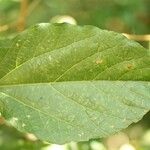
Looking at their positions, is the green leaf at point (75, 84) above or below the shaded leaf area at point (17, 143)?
above

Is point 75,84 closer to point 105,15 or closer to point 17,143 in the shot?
point 17,143

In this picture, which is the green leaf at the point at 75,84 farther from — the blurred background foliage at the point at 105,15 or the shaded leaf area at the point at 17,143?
the blurred background foliage at the point at 105,15

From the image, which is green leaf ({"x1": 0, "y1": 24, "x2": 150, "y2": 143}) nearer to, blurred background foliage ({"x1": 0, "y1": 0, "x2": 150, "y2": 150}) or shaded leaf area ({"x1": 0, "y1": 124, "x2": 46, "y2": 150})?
shaded leaf area ({"x1": 0, "y1": 124, "x2": 46, "y2": 150})

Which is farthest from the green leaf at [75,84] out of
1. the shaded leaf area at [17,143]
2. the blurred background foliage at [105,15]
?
the blurred background foliage at [105,15]

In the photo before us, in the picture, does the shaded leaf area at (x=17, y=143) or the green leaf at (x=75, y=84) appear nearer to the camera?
the green leaf at (x=75, y=84)

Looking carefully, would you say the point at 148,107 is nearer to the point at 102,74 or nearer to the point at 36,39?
the point at 102,74

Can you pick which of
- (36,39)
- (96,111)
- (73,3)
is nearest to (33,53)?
(36,39)

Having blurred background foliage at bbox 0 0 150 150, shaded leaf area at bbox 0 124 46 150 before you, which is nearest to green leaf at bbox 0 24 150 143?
shaded leaf area at bbox 0 124 46 150

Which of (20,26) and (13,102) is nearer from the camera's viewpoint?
(13,102)
